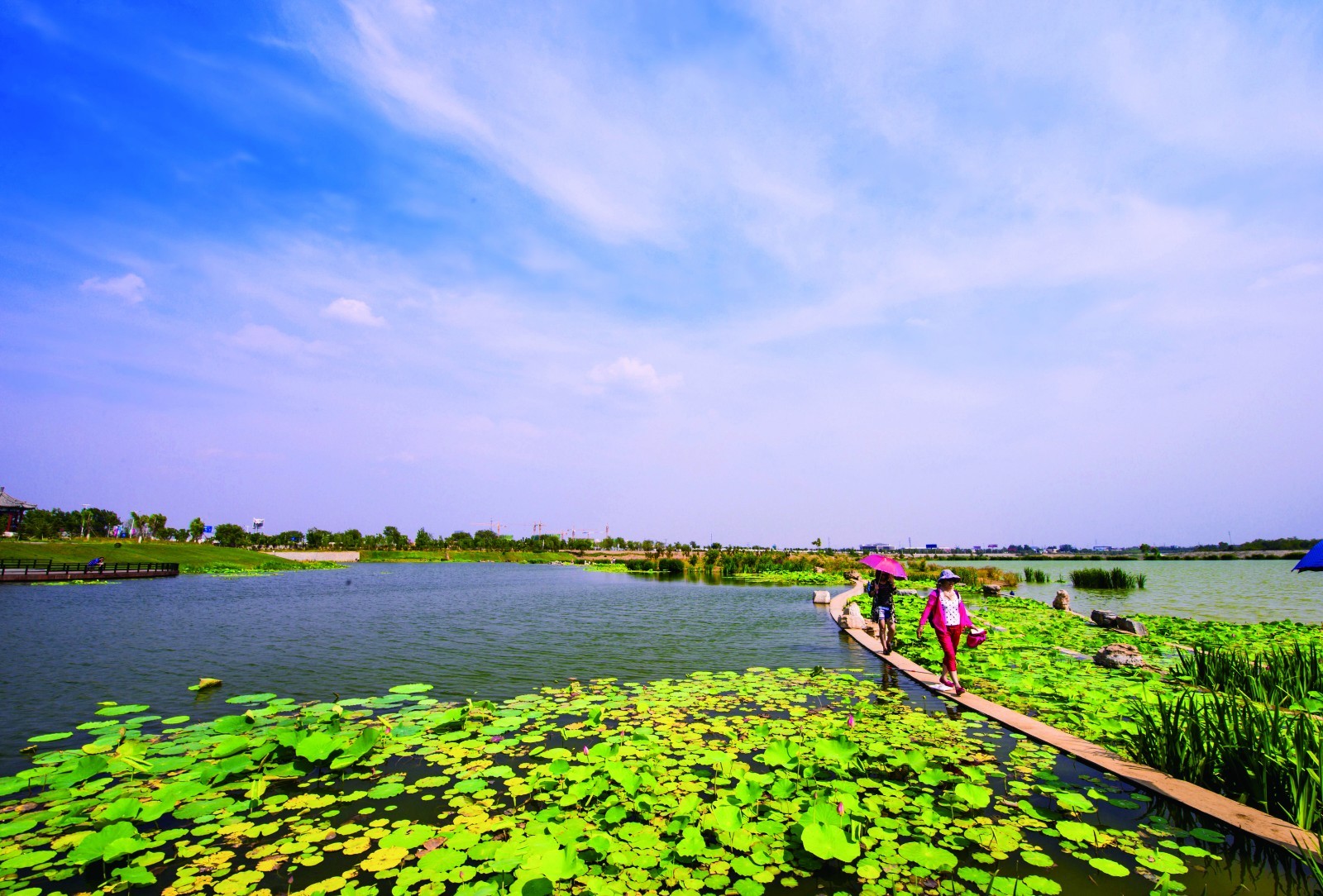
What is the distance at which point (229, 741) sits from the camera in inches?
251

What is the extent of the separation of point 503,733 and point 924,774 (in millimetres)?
5005

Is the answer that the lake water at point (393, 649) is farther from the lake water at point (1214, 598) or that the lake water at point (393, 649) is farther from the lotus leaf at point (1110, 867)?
the lake water at point (1214, 598)

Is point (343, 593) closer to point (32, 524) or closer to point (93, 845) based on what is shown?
point (93, 845)

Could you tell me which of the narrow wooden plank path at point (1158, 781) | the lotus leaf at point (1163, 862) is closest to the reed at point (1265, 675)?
the narrow wooden plank path at point (1158, 781)

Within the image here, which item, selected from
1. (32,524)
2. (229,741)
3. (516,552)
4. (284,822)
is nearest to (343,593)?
(229,741)

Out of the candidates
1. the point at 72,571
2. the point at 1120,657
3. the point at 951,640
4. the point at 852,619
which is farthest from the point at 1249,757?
the point at 72,571

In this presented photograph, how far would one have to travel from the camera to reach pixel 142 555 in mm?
48406

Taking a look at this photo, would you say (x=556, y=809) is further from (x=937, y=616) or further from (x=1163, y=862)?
(x=937, y=616)

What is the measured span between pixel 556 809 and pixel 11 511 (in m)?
70.6

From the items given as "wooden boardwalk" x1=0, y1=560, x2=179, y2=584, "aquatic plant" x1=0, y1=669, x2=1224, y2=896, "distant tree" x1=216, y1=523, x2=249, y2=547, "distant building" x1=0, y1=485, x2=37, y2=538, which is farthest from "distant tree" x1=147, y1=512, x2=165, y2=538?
→ "aquatic plant" x1=0, y1=669, x2=1224, y2=896

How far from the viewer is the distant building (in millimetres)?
46500

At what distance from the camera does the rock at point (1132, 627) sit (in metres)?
14.1

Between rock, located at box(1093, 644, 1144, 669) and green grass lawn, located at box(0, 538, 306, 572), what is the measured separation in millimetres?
52180

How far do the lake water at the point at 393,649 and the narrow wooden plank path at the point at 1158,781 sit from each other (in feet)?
0.42
